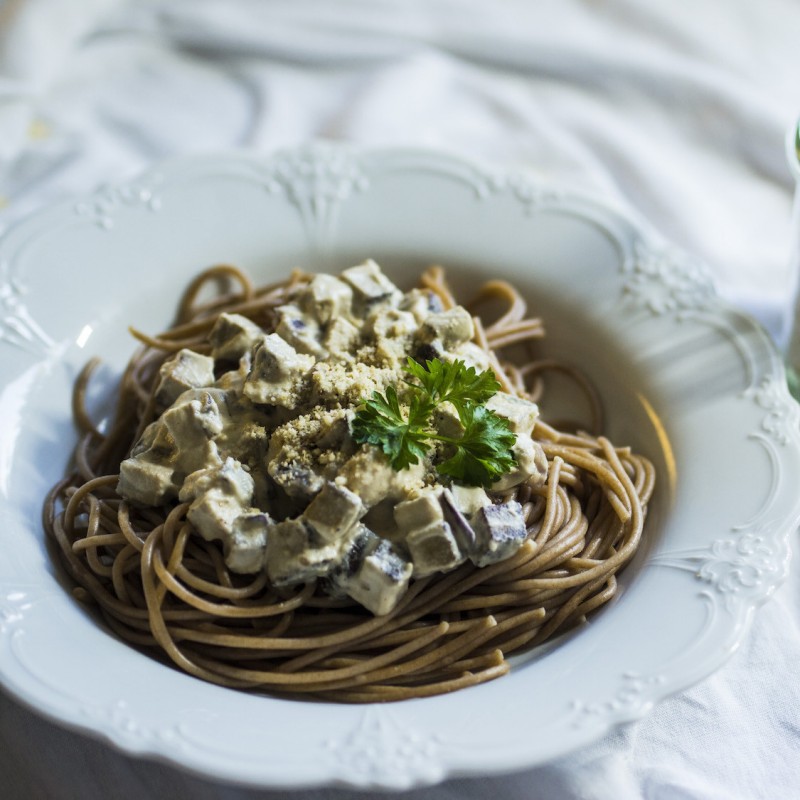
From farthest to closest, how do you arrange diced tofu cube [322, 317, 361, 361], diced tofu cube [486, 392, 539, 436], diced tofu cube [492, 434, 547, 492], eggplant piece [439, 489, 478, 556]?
diced tofu cube [322, 317, 361, 361]
diced tofu cube [486, 392, 539, 436]
diced tofu cube [492, 434, 547, 492]
eggplant piece [439, 489, 478, 556]

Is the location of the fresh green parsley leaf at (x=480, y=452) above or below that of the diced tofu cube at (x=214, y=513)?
above

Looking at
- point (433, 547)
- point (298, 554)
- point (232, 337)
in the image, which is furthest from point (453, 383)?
point (232, 337)

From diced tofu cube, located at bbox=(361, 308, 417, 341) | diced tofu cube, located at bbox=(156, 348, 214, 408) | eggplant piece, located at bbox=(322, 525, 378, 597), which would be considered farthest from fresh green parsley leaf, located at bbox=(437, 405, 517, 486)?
diced tofu cube, located at bbox=(156, 348, 214, 408)

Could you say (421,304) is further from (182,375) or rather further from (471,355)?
(182,375)

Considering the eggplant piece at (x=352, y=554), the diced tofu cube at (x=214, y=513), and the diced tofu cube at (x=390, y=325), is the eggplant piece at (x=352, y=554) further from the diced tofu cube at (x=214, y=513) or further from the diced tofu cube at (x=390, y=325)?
the diced tofu cube at (x=390, y=325)

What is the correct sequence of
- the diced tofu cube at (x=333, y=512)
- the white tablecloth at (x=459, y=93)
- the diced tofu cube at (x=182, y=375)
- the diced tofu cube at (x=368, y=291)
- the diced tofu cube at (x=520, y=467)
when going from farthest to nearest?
the white tablecloth at (x=459, y=93)
the diced tofu cube at (x=368, y=291)
the diced tofu cube at (x=182, y=375)
the diced tofu cube at (x=520, y=467)
the diced tofu cube at (x=333, y=512)

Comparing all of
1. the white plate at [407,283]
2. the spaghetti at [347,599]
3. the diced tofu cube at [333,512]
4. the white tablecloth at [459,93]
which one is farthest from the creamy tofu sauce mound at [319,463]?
the white tablecloth at [459,93]

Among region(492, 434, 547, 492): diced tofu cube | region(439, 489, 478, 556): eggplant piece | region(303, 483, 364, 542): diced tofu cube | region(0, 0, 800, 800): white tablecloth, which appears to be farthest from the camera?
region(0, 0, 800, 800): white tablecloth

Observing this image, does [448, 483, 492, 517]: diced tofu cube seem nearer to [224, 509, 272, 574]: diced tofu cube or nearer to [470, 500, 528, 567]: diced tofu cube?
[470, 500, 528, 567]: diced tofu cube
